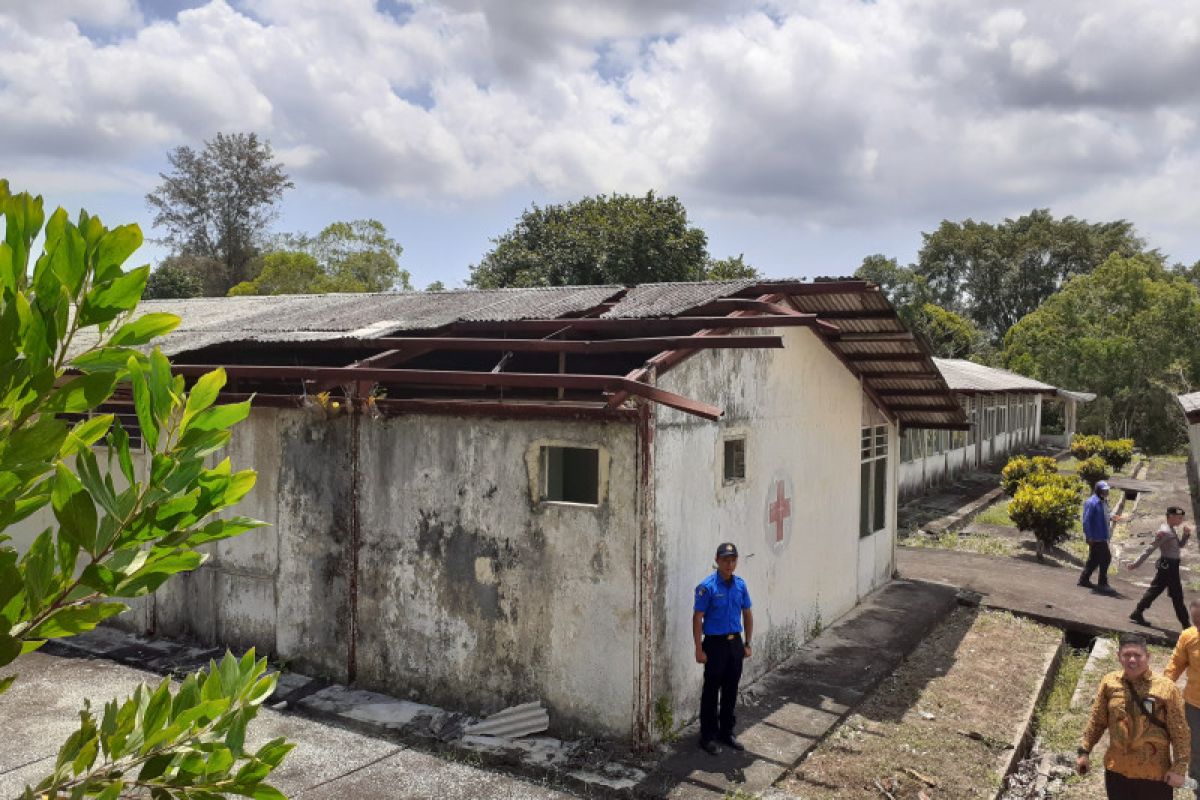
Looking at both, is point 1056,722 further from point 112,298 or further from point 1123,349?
point 1123,349

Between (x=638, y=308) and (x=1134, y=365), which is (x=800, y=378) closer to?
(x=638, y=308)

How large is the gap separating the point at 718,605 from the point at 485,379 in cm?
252

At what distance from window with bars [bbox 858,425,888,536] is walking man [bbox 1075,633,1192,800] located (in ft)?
20.4

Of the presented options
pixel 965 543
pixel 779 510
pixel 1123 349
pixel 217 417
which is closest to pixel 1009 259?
pixel 1123 349

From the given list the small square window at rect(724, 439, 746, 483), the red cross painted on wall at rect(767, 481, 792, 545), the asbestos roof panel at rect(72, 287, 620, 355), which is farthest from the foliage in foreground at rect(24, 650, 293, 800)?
the red cross painted on wall at rect(767, 481, 792, 545)

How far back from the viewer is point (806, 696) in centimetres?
801

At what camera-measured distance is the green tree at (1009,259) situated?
52219mm

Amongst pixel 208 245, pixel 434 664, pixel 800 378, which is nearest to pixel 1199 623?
pixel 800 378

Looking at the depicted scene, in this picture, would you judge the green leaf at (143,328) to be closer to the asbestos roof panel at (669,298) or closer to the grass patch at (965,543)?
the asbestos roof panel at (669,298)

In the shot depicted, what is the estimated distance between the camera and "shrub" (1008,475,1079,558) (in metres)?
14.8

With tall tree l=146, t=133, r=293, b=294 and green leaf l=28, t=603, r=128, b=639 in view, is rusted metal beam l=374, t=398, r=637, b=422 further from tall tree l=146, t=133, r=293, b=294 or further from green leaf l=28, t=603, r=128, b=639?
tall tree l=146, t=133, r=293, b=294

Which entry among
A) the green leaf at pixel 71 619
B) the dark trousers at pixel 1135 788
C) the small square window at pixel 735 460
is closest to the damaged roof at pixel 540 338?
the small square window at pixel 735 460

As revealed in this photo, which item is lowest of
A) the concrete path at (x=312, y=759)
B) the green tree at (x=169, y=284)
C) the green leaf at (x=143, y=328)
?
the concrete path at (x=312, y=759)

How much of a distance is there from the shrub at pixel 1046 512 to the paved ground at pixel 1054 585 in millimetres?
700
